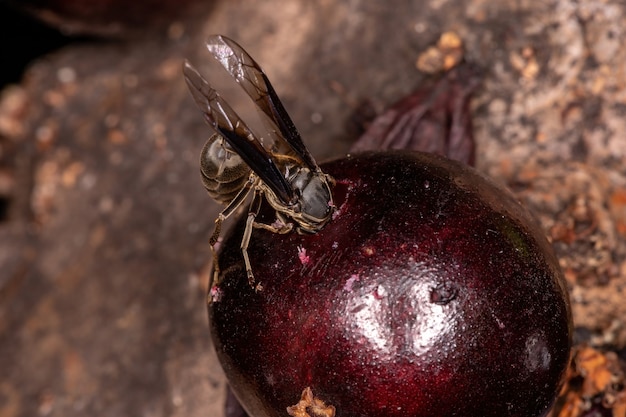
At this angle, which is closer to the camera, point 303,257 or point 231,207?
point 303,257

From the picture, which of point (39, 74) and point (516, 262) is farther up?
point (39, 74)

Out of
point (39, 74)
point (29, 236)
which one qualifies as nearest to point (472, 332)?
point (29, 236)

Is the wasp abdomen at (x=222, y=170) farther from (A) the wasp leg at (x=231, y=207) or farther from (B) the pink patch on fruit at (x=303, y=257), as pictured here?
(B) the pink patch on fruit at (x=303, y=257)

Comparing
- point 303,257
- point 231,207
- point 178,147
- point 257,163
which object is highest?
point 257,163

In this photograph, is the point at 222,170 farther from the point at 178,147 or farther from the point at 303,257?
the point at 178,147

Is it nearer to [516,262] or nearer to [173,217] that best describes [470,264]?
Result: [516,262]

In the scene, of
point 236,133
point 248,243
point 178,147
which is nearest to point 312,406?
point 248,243
